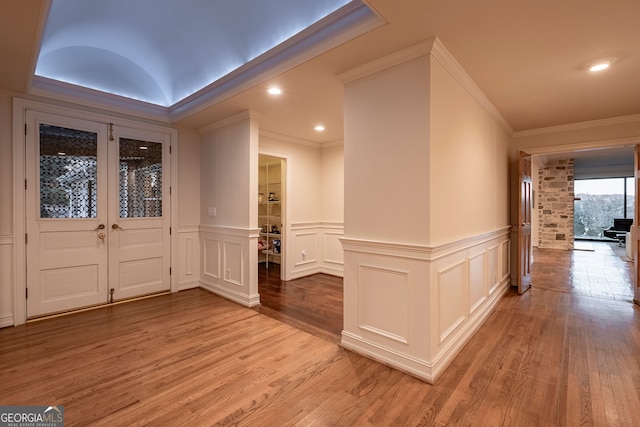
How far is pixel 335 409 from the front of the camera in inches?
75.1

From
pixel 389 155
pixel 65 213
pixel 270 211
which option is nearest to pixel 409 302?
pixel 389 155

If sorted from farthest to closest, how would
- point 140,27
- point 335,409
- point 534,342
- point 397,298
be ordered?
point 140,27
point 534,342
point 397,298
point 335,409

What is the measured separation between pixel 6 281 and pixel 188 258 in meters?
1.90

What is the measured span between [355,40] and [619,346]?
3.46m

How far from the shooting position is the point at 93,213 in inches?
145

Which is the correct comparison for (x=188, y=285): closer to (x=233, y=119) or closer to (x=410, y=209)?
(x=233, y=119)

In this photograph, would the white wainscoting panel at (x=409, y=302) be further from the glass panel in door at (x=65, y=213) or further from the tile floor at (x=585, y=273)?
the glass panel in door at (x=65, y=213)

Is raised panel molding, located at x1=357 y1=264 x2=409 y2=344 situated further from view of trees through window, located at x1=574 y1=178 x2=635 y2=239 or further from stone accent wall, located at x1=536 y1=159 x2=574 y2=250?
view of trees through window, located at x1=574 y1=178 x2=635 y2=239

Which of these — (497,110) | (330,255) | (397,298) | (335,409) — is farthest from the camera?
(330,255)

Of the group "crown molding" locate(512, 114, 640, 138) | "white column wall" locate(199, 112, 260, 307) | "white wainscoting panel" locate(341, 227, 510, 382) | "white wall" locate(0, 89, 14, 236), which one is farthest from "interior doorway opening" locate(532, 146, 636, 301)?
"white wall" locate(0, 89, 14, 236)

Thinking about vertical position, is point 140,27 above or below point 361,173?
above

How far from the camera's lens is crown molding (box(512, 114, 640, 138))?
3948mm

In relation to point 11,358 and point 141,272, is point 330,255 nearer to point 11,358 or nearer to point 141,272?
point 141,272

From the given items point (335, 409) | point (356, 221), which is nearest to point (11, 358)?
point (335, 409)
